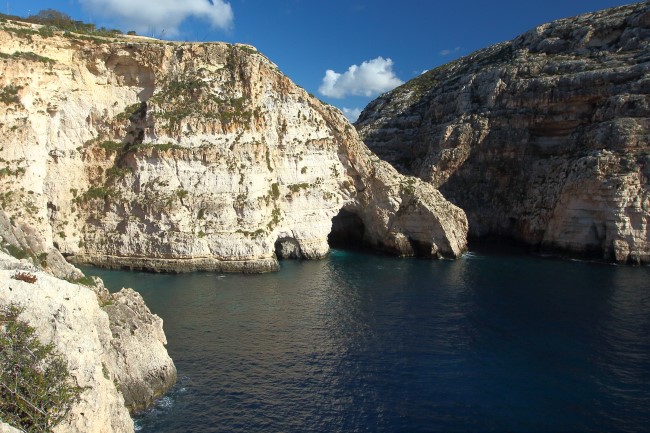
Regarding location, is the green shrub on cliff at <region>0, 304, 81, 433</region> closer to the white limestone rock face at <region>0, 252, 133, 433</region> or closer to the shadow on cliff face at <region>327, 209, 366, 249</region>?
the white limestone rock face at <region>0, 252, 133, 433</region>

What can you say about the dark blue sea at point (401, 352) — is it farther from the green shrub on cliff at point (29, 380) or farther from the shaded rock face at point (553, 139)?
the shaded rock face at point (553, 139)

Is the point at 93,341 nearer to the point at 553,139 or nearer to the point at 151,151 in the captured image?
the point at 151,151

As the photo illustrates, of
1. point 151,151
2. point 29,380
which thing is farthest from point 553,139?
point 29,380

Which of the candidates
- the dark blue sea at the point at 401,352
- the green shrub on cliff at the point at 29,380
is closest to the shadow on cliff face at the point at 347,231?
the dark blue sea at the point at 401,352

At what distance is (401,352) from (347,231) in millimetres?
40745

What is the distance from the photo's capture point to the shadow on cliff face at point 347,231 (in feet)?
222

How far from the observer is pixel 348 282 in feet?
151

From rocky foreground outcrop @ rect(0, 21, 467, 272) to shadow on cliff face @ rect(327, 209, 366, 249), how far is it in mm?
12134

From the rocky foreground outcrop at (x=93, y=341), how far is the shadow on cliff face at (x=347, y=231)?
4476 centimetres

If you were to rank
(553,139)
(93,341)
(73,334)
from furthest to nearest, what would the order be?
(553,139) < (93,341) < (73,334)

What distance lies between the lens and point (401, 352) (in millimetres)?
28969

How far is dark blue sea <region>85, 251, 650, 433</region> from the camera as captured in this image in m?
21.9

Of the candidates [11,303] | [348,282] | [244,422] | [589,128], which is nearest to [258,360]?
[244,422]

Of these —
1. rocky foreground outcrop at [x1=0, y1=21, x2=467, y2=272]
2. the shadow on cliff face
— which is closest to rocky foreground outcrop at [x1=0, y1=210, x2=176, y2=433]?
rocky foreground outcrop at [x1=0, y1=21, x2=467, y2=272]
